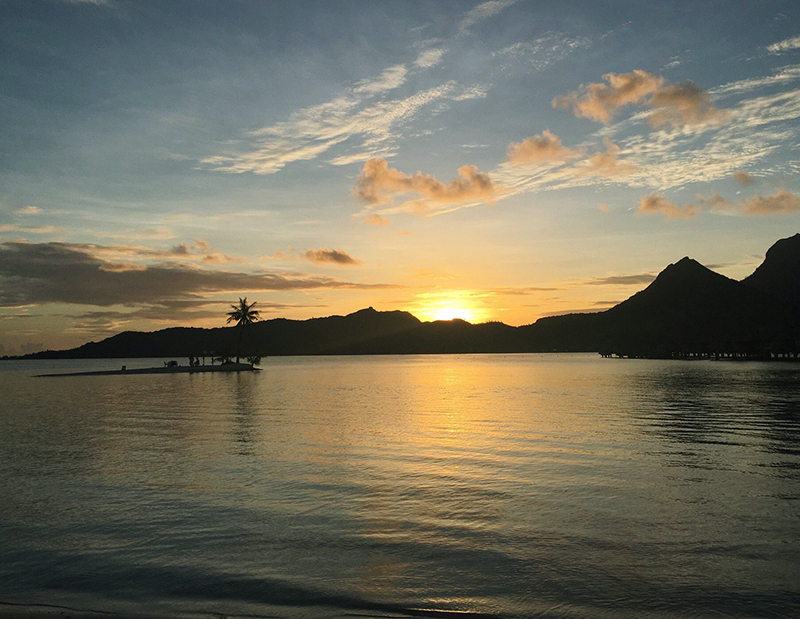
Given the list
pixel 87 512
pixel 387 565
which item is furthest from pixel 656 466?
pixel 87 512

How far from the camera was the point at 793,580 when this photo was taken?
355 inches

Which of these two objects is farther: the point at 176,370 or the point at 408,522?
the point at 176,370

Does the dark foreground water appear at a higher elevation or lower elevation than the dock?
lower

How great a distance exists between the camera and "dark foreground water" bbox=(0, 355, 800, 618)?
8727mm

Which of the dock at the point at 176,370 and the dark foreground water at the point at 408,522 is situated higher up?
the dock at the point at 176,370

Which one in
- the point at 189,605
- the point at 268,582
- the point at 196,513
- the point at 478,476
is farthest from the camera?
the point at 478,476

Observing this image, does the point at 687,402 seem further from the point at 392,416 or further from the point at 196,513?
the point at 196,513

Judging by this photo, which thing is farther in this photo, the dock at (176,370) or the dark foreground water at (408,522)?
the dock at (176,370)

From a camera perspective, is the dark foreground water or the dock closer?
the dark foreground water

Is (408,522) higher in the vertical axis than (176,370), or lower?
lower

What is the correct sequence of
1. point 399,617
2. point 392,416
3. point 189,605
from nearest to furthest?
1. point 399,617
2. point 189,605
3. point 392,416

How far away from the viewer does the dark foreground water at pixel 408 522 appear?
8.73m

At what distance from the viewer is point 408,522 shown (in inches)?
498

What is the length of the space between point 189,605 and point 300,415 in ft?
93.1
